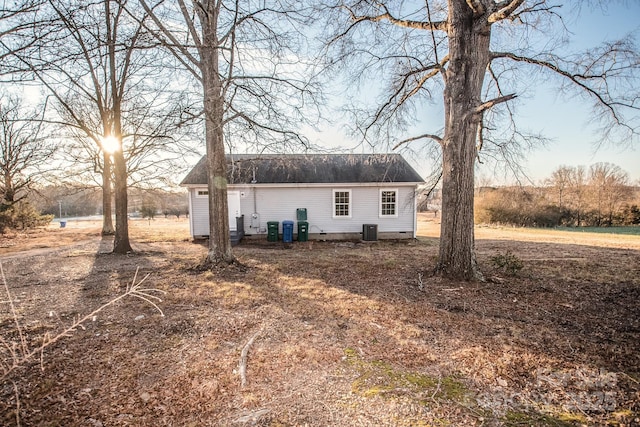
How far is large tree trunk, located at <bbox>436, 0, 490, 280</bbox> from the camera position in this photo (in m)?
5.84

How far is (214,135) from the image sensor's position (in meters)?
7.24

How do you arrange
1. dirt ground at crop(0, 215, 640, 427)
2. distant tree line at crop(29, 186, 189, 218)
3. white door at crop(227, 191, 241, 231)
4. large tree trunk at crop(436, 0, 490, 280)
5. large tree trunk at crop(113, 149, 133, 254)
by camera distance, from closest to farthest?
dirt ground at crop(0, 215, 640, 427), large tree trunk at crop(436, 0, 490, 280), large tree trunk at crop(113, 149, 133, 254), white door at crop(227, 191, 241, 231), distant tree line at crop(29, 186, 189, 218)

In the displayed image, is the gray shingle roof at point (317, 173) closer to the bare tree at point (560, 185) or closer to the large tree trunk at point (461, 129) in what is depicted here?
the large tree trunk at point (461, 129)

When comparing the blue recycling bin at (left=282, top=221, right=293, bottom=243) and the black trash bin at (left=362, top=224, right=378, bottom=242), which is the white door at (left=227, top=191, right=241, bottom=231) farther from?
the black trash bin at (left=362, top=224, right=378, bottom=242)

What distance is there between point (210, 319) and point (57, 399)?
199 cm

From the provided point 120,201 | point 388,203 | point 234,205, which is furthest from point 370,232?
point 120,201

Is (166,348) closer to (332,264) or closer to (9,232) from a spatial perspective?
(332,264)

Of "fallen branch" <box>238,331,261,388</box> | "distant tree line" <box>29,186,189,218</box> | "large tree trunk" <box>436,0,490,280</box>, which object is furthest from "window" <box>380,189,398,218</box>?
"distant tree line" <box>29,186,189,218</box>

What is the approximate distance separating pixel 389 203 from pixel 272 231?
560 centimetres

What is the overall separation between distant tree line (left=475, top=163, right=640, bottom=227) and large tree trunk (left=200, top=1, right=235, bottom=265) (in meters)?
23.4

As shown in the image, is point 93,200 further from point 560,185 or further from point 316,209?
point 560,185

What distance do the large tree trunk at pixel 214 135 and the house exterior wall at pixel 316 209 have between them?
18.7 ft

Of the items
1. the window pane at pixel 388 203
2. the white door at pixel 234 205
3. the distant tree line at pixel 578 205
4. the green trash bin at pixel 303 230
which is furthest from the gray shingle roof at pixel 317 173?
the distant tree line at pixel 578 205

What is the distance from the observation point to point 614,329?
158 inches
